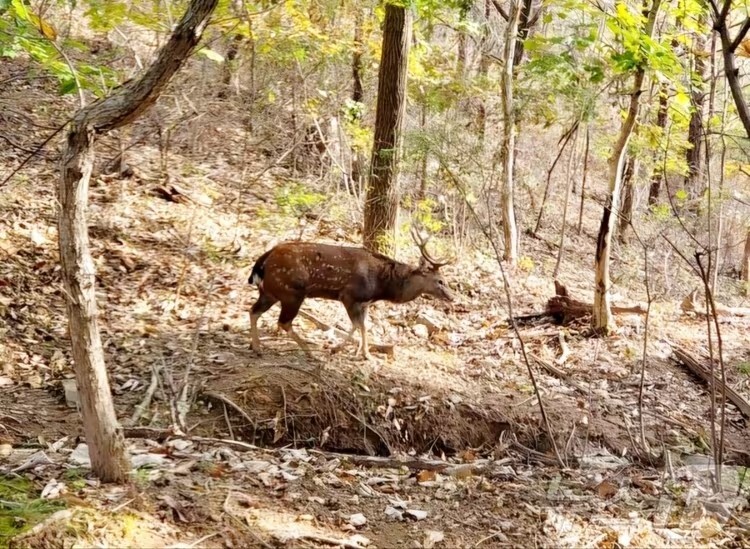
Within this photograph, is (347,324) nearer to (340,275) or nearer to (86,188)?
(340,275)

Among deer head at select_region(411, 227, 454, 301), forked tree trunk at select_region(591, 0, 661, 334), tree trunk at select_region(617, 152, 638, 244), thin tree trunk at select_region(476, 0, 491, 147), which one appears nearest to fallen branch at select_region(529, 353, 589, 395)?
forked tree trunk at select_region(591, 0, 661, 334)

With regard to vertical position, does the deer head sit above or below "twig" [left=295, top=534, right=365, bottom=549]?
above

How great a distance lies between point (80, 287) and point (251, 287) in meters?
6.34

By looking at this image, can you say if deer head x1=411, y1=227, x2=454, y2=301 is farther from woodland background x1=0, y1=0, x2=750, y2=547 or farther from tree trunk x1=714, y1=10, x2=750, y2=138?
tree trunk x1=714, y1=10, x2=750, y2=138

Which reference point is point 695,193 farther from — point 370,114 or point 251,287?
point 251,287

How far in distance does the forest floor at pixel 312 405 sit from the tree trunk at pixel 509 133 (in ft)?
2.58

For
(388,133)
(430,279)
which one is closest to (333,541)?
(430,279)

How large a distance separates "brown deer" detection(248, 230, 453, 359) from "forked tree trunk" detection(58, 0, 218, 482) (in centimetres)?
408

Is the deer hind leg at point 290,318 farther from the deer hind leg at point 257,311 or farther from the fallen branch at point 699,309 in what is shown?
the fallen branch at point 699,309

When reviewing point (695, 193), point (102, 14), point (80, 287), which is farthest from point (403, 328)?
point (695, 193)

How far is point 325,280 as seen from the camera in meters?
8.27

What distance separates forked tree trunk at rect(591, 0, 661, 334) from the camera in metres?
9.52

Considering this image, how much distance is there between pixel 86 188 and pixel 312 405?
4052mm

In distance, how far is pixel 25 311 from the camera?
27.1ft
